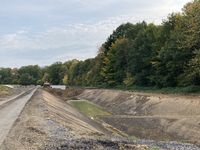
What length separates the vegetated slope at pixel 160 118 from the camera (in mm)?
41156

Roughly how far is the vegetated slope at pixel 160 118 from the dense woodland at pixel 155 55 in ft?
30.2

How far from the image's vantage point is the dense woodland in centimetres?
7491

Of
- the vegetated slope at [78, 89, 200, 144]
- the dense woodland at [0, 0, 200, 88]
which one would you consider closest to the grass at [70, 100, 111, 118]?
the vegetated slope at [78, 89, 200, 144]

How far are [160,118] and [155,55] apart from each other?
160 feet

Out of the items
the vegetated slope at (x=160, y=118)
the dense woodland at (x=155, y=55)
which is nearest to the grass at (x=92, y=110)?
the vegetated slope at (x=160, y=118)

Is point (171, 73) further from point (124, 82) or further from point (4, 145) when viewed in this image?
point (4, 145)

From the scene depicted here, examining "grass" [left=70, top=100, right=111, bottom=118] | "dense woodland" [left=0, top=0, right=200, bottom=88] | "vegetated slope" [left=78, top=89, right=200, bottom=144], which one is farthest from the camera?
"dense woodland" [left=0, top=0, right=200, bottom=88]

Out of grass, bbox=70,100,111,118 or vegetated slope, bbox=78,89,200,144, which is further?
grass, bbox=70,100,111,118

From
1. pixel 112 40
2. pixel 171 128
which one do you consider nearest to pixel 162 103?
pixel 171 128

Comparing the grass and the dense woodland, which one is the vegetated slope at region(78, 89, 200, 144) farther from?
the dense woodland

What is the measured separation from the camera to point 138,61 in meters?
111

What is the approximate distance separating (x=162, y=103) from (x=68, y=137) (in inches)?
1464

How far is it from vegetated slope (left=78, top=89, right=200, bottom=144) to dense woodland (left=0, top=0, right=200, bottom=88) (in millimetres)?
9204

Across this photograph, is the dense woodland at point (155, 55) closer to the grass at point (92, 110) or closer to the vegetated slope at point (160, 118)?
the vegetated slope at point (160, 118)
